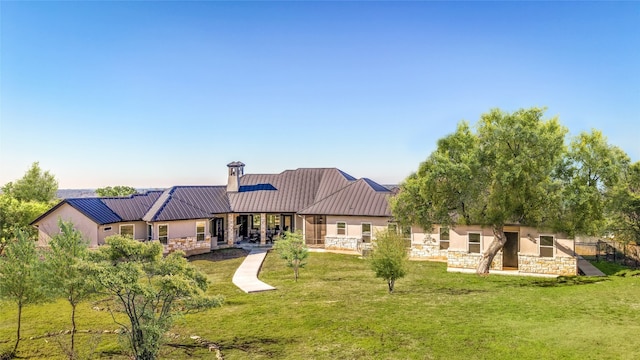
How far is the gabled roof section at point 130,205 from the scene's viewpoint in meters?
30.3

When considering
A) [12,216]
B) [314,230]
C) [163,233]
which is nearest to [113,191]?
[12,216]

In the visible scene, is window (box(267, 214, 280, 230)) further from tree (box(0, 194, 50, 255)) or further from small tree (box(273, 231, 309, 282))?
tree (box(0, 194, 50, 255))

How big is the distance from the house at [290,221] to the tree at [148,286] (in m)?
17.3

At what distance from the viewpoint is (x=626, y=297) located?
1778 centimetres

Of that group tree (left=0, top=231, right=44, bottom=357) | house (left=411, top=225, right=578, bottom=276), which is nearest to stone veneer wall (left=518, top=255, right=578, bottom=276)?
house (left=411, top=225, right=578, bottom=276)

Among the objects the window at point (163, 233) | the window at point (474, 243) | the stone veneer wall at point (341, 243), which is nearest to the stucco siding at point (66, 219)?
the window at point (163, 233)

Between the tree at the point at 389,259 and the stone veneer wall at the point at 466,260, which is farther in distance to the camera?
the stone veneer wall at the point at 466,260

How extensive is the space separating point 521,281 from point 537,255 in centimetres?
289

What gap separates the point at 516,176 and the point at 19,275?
22.7 meters

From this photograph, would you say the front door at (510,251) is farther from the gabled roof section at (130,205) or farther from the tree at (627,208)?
the gabled roof section at (130,205)

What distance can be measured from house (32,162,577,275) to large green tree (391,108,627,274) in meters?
1.71

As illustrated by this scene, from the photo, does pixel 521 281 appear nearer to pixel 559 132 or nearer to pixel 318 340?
pixel 559 132

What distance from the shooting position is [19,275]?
13.6 meters

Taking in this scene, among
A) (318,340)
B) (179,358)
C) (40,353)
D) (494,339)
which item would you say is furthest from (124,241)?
(494,339)
